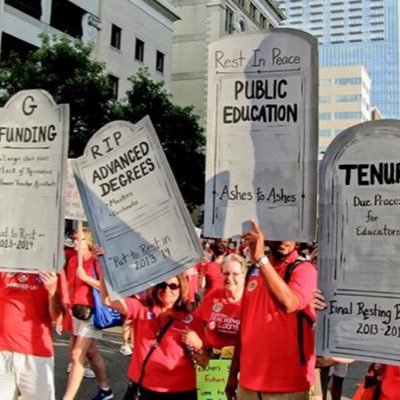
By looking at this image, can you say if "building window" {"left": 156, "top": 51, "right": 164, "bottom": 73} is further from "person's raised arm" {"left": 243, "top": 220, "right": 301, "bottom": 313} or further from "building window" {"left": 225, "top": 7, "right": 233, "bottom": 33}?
"person's raised arm" {"left": 243, "top": 220, "right": 301, "bottom": 313}

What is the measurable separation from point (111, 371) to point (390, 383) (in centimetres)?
485

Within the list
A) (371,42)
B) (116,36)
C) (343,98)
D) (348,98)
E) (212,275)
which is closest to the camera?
(212,275)

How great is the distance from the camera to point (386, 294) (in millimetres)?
2854

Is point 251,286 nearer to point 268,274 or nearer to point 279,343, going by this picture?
point 279,343

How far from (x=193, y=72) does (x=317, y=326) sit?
43.2 m

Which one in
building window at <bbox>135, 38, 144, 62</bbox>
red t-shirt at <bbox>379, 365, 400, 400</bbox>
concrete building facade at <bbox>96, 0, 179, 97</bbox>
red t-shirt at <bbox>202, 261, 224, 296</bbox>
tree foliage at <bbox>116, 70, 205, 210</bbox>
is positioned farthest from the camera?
building window at <bbox>135, 38, 144, 62</bbox>

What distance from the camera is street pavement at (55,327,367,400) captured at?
6.36 metres

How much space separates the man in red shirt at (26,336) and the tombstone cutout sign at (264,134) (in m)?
1.48

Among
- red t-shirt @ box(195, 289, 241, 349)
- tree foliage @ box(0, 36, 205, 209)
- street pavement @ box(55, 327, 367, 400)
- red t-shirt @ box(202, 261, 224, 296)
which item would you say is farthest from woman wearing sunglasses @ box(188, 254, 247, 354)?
tree foliage @ box(0, 36, 205, 209)

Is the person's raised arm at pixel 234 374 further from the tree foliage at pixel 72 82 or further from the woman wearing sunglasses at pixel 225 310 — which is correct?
the tree foliage at pixel 72 82

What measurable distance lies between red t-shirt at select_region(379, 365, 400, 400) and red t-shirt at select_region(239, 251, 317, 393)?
517 mm

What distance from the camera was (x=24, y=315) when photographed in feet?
13.6

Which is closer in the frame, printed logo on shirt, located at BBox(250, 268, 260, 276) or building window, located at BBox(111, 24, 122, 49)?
printed logo on shirt, located at BBox(250, 268, 260, 276)

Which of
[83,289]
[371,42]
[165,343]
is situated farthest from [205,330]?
[371,42]
